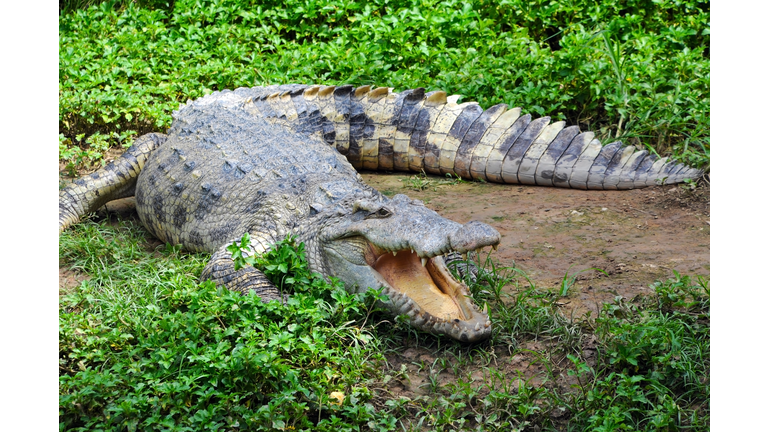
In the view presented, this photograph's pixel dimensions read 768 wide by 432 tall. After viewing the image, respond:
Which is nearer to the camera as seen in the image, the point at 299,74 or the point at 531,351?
the point at 531,351

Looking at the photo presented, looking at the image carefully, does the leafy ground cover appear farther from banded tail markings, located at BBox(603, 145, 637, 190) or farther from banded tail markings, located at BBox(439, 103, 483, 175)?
banded tail markings, located at BBox(603, 145, 637, 190)

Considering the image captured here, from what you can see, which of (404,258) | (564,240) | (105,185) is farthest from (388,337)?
(105,185)

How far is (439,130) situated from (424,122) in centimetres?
14

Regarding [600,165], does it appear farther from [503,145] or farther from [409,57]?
[409,57]

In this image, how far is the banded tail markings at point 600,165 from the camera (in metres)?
5.10

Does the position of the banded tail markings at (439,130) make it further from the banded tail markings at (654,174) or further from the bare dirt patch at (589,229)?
the banded tail markings at (654,174)

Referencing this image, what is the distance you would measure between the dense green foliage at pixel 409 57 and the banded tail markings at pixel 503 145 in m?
0.46

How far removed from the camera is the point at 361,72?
6.68 meters

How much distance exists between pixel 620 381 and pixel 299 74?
189 inches

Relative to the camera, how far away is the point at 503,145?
211 inches

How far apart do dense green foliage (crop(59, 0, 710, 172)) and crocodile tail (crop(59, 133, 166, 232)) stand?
2.84ft

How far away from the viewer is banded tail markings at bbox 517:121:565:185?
17.3ft

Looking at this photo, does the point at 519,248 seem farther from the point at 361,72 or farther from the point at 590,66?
the point at 361,72

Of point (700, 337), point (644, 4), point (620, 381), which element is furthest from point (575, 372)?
point (644, 4)
